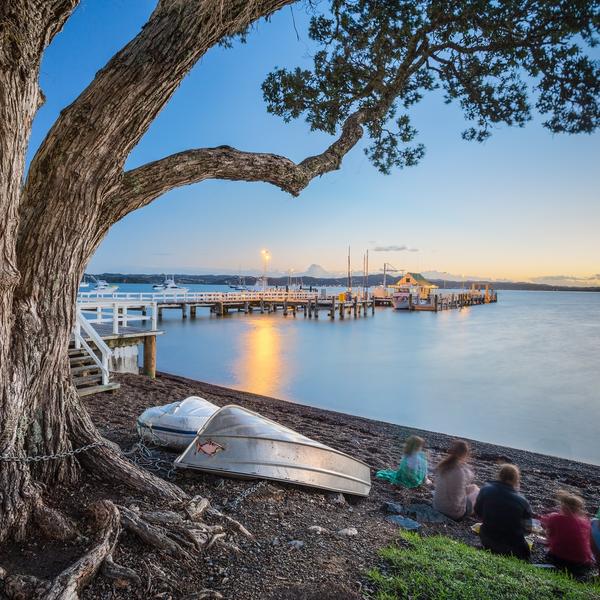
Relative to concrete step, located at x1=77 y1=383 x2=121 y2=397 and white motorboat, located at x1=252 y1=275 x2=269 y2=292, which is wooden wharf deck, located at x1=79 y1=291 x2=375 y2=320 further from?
concrete step, located at x1=77 y1=383 x2=121 y2=397

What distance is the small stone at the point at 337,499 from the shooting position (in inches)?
181

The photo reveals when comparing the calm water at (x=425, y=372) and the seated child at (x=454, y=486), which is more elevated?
the seated child at (x=454, y=486)

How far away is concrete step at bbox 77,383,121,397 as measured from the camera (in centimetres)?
876

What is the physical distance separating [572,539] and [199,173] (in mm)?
4652

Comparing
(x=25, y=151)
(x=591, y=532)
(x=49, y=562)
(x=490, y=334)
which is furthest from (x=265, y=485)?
(x=490, y=334)

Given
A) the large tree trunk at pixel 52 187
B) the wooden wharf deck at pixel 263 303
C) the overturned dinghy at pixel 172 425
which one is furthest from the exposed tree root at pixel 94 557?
the wooden wharf deck at pixel 263 303

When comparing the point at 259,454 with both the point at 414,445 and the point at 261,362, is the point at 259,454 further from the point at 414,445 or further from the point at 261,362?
the point at 261,362

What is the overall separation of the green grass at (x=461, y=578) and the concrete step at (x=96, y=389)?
24.2 ft

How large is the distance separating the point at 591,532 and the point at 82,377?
912cm

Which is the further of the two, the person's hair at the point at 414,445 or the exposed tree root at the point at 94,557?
the person's hair at the point at 414,445

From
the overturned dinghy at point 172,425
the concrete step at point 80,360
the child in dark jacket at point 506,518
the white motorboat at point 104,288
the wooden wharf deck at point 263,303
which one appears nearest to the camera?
the child in dark jacket at point 506,518

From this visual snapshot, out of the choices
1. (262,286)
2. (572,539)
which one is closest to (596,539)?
(572,539)

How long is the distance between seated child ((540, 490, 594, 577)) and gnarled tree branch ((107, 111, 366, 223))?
3.92 m

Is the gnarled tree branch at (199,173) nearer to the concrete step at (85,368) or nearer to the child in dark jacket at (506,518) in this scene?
the child in dark jacket at (506,518)
